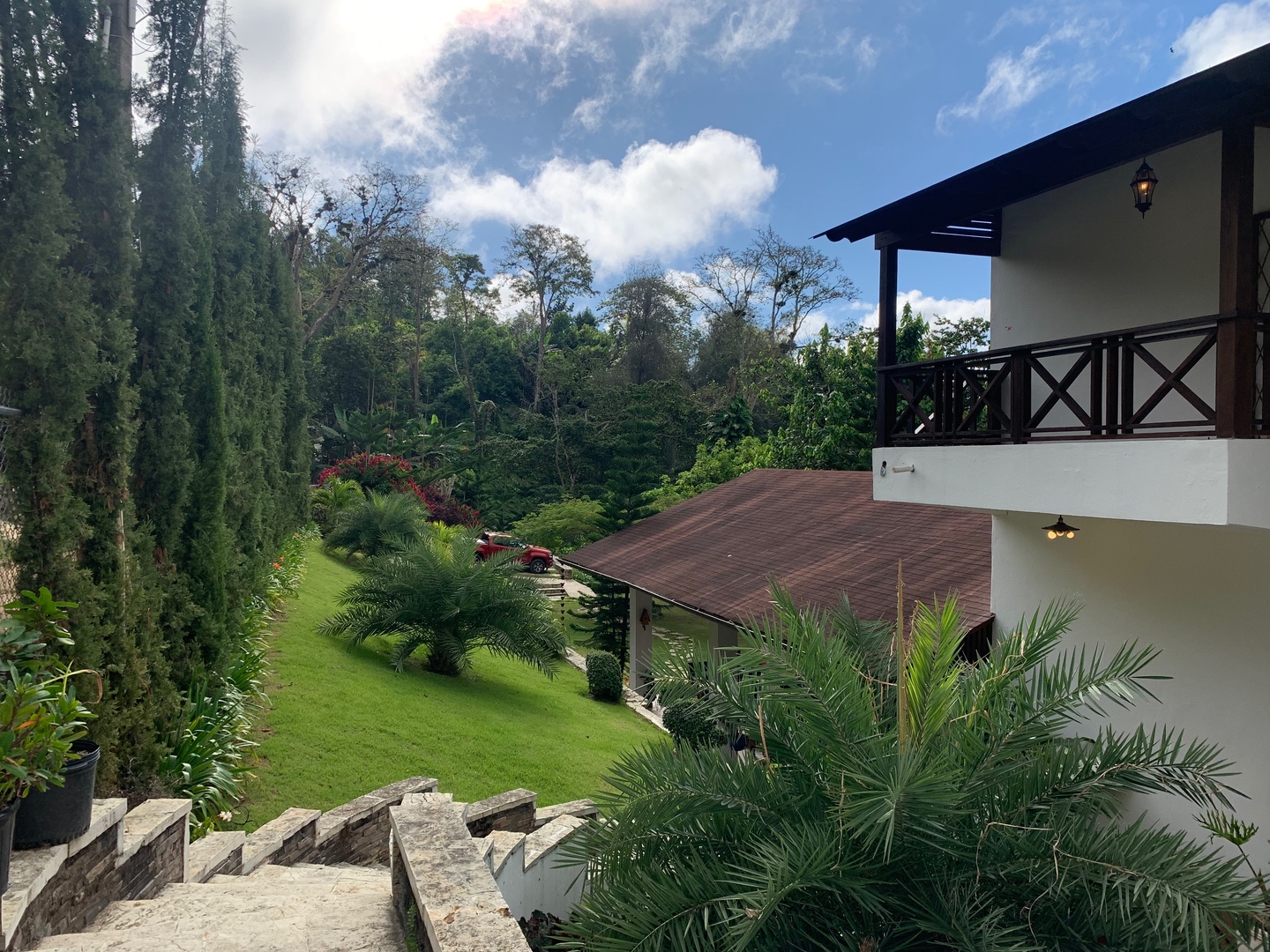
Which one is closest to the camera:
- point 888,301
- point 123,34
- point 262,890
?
point 262,890

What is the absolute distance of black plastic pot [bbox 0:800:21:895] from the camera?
9.42ft

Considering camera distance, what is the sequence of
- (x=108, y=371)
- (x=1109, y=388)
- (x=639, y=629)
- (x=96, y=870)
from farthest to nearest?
(x=639, y=629) → (x=108, y=371) → (x=1109, y=388) → (x=96, y=870)

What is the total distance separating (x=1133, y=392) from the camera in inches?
229

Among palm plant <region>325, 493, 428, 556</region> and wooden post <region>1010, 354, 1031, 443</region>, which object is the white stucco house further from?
palm plant <region>325, 493, 428, 556</region>

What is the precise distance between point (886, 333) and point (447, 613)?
7245 millimetres

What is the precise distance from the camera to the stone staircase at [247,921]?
10.4ft

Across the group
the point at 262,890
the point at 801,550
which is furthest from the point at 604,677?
the point at 262,890

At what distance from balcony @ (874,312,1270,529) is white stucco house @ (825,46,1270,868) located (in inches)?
0.5

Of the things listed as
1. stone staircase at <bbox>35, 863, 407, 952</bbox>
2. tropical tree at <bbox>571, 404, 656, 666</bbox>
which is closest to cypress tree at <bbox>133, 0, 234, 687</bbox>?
stone staircase at <bbox>35, 863, 407, 952</bbox>

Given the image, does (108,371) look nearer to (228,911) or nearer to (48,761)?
(48,761)

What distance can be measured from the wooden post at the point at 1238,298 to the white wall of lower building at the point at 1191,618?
0.69m

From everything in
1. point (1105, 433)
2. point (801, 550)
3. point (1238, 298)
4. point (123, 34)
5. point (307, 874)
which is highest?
point (123, 34)

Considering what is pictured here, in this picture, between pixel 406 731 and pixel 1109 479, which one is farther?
pixel 406 731

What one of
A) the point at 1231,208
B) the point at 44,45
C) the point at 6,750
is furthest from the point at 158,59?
the point at 1231,208
